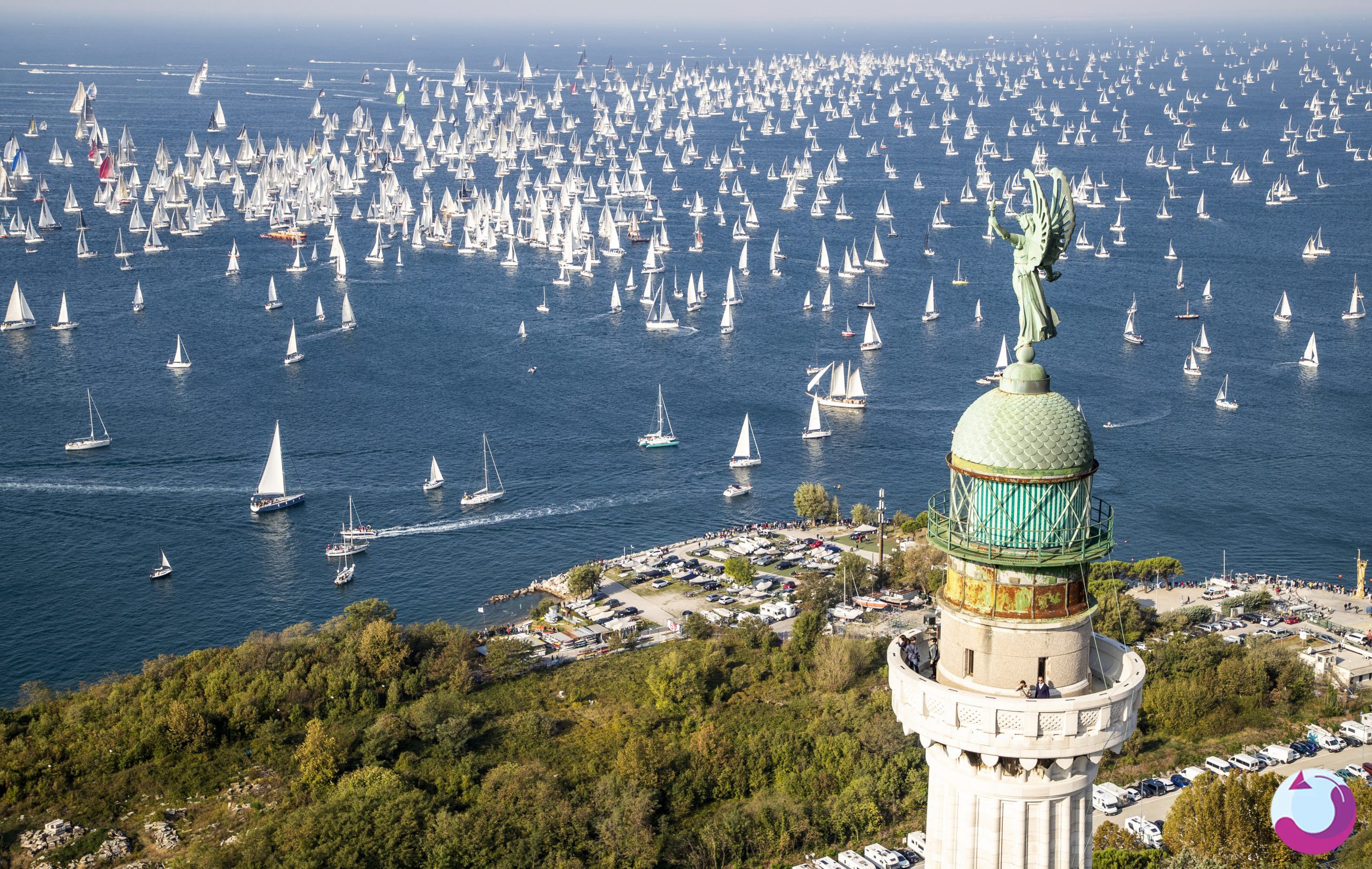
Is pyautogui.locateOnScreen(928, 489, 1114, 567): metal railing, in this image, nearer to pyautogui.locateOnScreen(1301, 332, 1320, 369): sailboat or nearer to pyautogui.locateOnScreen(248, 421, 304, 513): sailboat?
pyautogui.locateOnScreen(248, 421, 304, 513): sailboat

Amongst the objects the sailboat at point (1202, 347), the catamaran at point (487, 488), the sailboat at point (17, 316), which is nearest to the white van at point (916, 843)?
the catamaran at point (487, 488)

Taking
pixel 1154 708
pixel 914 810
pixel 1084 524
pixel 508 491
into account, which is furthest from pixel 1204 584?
pixel 1084 524

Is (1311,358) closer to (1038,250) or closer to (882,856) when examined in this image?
(882,856)

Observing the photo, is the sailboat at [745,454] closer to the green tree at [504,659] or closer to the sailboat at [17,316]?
the green tree at [504,659]

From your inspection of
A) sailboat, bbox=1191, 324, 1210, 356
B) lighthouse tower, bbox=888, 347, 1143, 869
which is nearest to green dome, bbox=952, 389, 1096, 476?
A: lighthouse tower, bbox=888, 347, 1143, 869

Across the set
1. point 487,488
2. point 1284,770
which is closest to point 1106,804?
point 1284,770

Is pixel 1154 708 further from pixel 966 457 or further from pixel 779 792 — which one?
pixel 966 457
